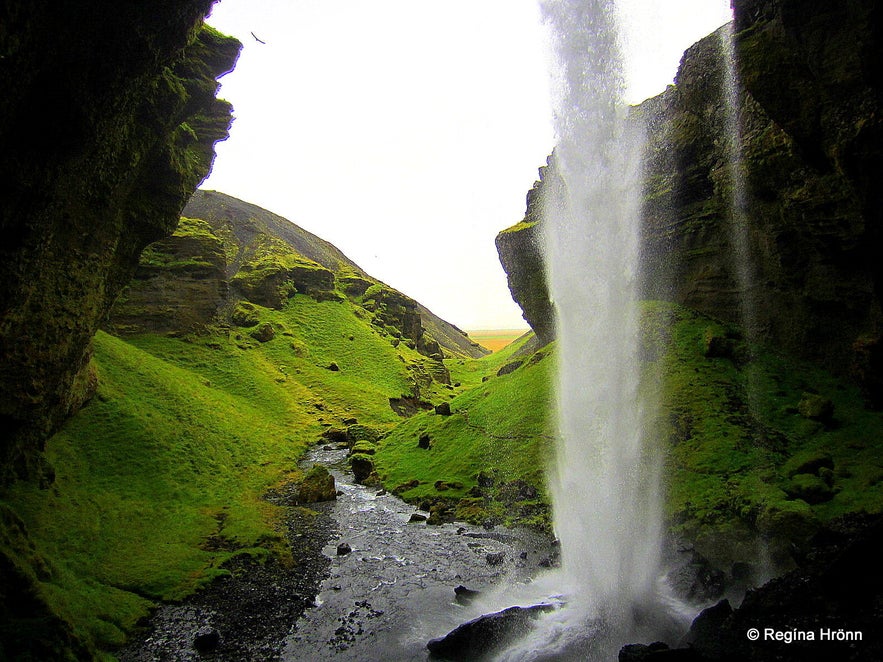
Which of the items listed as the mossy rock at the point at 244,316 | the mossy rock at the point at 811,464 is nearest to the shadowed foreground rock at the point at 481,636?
the mossy rock at the point at 811,464

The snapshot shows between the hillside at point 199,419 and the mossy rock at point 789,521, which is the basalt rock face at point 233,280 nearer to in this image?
the hillside at point 199,419

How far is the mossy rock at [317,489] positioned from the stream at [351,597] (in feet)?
15.2

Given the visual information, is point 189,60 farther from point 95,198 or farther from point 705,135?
point 705,135

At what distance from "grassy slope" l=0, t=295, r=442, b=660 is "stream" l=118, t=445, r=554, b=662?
157cm

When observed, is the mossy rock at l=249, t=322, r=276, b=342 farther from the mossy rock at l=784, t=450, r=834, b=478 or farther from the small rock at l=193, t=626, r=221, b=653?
the mossy rock at l=784, t=450, r=834, b=478

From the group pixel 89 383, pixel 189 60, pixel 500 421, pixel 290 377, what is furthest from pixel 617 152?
pixel 290 377

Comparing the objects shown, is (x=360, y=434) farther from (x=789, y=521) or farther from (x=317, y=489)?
(x=789, y=521)

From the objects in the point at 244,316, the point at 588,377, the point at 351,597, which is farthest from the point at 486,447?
the point at 244,316

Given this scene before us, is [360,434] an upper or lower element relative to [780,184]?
lower

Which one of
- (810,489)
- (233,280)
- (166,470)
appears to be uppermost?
(233,280)

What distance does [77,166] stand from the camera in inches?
765

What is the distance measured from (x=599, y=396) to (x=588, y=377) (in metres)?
1.21

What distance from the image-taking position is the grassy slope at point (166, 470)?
63.2 ft

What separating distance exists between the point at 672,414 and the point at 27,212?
3225 cm
